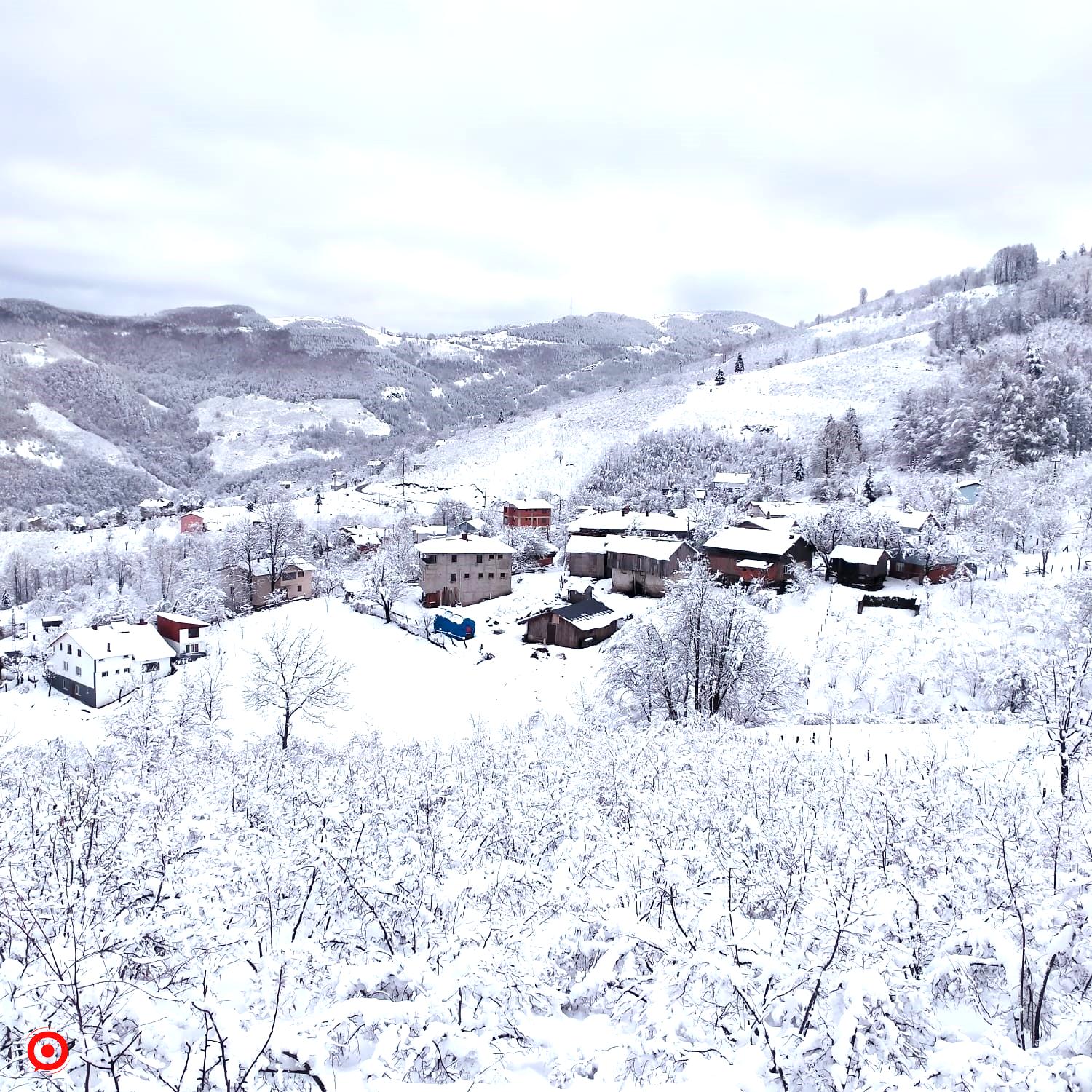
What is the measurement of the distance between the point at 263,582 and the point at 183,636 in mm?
10628

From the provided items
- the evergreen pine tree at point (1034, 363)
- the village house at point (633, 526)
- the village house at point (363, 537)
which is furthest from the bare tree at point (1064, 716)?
the evergreen pine tree at point (1034, 363)

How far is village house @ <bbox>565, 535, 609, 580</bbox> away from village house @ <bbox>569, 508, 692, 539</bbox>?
348 centimetres

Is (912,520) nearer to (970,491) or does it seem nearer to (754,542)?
(754,542)

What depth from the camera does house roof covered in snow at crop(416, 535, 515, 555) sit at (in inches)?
1907

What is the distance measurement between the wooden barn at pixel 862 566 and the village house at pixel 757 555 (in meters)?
2.48

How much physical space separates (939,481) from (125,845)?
6939 cm

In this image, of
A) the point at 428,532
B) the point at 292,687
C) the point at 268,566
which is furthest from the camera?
the point at 428,532

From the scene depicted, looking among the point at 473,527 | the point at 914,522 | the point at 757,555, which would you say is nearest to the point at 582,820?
the point at 757,555

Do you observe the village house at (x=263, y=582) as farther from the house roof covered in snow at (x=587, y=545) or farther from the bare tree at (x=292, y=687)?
the bare tree at (x=292, y=687)

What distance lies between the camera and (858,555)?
43594 millimetres

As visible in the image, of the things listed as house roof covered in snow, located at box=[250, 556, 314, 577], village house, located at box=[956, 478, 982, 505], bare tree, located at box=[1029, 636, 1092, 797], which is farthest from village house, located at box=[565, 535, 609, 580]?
bare tree, located at box=[1029, 636, 1092, 797]

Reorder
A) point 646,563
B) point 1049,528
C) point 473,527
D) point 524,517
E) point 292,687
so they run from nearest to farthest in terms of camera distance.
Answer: point 292,687 < point 1049,528 < point 646,563 < point 473,527 < point 524,517

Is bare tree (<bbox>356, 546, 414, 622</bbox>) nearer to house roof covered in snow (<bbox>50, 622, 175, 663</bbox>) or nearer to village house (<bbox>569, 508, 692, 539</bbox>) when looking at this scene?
house roof covered in snow (<bbox>50, 622, 175, 663</bbox>)

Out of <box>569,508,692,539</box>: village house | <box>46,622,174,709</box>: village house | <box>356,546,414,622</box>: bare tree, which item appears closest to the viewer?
<box>46,622,174,709</box>: village house
